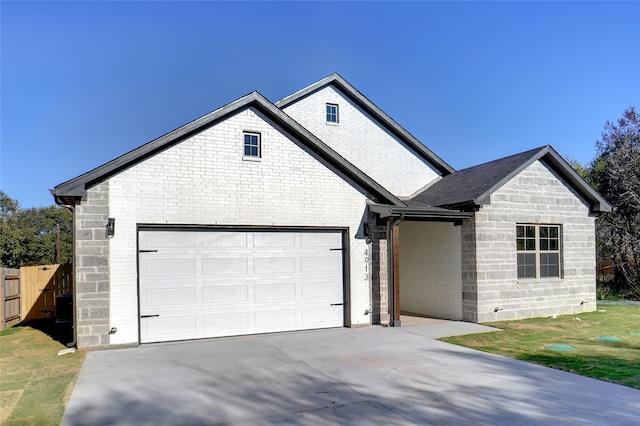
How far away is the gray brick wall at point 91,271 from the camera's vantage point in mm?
8977

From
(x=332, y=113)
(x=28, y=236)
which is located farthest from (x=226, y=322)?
(x=28, y=236)

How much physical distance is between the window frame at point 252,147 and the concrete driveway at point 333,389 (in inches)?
174

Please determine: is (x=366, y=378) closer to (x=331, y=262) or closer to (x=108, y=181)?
(x=331, y=262)

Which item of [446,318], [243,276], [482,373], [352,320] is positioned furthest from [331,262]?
[482,373]

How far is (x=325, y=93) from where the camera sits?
16.5 meters

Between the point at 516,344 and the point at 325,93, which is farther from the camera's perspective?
the point at 325,93

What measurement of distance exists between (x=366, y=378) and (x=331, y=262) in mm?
4886

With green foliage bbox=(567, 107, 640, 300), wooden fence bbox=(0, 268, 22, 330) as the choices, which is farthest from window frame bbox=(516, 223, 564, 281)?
wooden fence bbox=(0, 268, 22, 330)

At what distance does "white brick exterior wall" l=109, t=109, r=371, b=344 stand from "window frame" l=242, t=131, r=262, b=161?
0.32ft

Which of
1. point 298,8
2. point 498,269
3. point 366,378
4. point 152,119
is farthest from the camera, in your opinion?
point 152,119

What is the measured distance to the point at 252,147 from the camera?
424 inches

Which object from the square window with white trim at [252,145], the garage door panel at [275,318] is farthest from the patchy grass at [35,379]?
the square window with white trim at [252,145]

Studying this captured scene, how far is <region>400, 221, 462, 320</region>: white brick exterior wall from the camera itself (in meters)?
12.9

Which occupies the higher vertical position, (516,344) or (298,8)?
(298,8)
